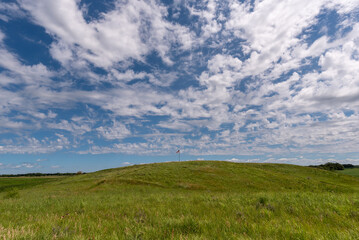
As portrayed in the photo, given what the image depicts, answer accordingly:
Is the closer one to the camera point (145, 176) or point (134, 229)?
point (134, 229)

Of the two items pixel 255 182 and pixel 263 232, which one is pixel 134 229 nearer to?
pixel 263 232

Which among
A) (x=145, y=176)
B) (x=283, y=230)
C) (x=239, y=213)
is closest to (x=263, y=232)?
(x=283, y=230)

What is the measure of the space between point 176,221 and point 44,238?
8.69 ft

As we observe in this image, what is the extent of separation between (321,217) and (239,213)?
195cm

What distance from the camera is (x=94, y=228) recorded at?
4539 millimetres

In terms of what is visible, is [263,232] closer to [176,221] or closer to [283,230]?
[283,230]

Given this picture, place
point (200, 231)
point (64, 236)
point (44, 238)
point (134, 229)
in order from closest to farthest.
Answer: point (44, 238) < point (64, 236) < point (200, 231) < point (134, 229)

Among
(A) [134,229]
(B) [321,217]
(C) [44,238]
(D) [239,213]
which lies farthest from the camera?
(D) [239,213]

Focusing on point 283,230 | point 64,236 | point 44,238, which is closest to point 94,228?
point 64,236

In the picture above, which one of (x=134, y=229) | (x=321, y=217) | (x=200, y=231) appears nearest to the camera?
(x=200, y=231)

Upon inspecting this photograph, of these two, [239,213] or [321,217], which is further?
[239,213]

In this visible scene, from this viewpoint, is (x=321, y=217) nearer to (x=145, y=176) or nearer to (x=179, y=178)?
(x=179, y=178)

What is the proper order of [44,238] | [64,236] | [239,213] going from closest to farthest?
[44,238] < [64,236] < [239,213]

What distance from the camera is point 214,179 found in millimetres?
45281
